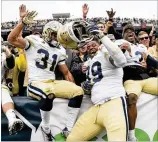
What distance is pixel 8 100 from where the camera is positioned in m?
3.57

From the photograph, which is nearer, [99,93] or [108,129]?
[108,129]

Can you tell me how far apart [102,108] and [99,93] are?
148 millimetres

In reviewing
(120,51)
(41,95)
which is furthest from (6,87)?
(120,51)

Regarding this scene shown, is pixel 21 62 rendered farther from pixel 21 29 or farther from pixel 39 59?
pixel 21 29

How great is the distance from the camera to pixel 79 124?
135 inches

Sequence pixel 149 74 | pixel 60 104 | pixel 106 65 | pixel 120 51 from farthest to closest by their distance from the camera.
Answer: pixel 149 74, pixel 60 104, pixel 106 65, pixel 120 51

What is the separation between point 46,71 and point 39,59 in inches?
5.6

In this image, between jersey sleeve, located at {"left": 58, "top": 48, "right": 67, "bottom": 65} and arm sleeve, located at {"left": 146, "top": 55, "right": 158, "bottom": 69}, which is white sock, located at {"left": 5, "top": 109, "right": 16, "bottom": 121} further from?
arm sleeve, located at {"left": 146, "top": 55, "right": 158, "bottom": 69}

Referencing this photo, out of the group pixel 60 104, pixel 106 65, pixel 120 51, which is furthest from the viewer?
pixel 60 104

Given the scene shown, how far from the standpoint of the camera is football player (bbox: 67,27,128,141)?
3.24 metres

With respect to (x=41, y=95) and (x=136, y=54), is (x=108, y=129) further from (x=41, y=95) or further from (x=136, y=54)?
(x=136, y=54)

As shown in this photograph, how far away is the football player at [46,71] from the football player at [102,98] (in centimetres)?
15

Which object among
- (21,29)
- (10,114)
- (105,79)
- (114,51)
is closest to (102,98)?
(105,79)

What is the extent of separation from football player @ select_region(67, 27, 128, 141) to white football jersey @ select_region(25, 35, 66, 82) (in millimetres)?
445
